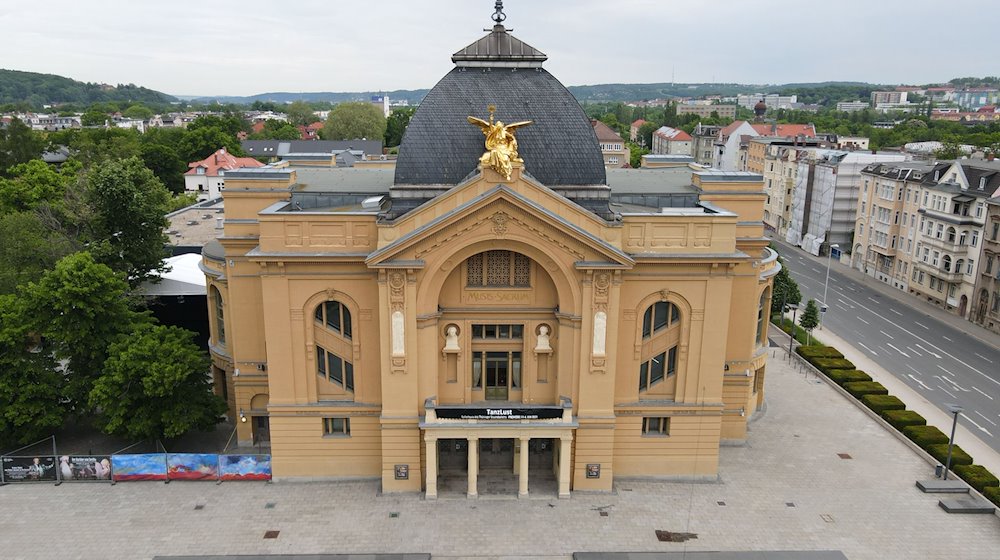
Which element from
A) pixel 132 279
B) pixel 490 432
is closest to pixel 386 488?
pixel 490 432

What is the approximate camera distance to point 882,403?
50812 mm

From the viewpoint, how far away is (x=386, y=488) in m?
39.6

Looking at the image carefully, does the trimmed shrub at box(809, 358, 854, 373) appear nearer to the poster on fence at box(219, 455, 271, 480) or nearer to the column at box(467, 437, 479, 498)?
the column at box(467, 437, 479, 498)

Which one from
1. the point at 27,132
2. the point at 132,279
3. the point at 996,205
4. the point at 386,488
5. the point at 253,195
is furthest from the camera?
the point at 27,132

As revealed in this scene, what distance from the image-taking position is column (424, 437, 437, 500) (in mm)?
38406

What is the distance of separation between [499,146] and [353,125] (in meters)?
159

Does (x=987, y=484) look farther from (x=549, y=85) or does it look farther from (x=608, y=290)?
(x=549, y=85)

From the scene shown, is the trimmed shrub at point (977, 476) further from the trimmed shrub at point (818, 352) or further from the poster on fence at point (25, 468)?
the poster on fence at point (25, 468)

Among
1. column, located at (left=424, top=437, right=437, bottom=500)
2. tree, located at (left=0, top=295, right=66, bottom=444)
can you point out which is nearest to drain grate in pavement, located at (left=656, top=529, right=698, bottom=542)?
column, located at (left=424, top=437, right=437, bottom=500)

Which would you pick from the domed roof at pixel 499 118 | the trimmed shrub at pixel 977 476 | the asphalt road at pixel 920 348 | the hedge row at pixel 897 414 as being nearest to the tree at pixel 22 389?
Result: the domed roof at pixel 499 118

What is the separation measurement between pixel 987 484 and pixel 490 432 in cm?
2842

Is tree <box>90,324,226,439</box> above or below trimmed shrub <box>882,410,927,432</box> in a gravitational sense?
above

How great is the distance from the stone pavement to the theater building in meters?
1.93

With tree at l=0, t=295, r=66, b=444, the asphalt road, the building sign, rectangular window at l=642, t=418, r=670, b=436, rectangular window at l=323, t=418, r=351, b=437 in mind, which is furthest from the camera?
the asphalt road
